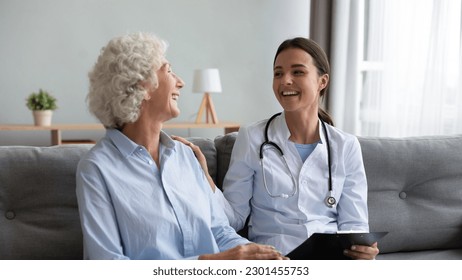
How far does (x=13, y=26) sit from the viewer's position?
5.59 m

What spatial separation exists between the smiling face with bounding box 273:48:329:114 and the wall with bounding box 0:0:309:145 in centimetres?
366

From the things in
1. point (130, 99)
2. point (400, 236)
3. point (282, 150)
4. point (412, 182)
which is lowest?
point (400, 236)

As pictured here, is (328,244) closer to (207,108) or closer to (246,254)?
(246,254)

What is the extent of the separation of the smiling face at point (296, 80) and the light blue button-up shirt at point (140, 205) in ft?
1.64

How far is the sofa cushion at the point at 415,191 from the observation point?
255 cm

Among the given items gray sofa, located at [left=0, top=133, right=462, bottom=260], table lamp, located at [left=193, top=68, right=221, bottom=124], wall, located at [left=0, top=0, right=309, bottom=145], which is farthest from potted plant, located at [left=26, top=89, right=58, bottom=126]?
gray sofa, located at [left=0, top=133, right=462, bottom=260]

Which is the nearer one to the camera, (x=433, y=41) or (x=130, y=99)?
(x=130, y=99)

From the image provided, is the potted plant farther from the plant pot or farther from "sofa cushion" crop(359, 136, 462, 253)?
"sofa cushion" crop(359, 136, 462, 253)

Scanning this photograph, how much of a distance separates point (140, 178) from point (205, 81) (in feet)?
12.2

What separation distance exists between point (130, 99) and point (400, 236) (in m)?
1.30

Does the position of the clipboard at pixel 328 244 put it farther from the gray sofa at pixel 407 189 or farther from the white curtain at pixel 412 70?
the white curtain at pixel 412 70

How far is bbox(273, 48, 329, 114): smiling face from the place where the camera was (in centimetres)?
227

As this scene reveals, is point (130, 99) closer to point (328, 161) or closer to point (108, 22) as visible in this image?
point (328, 161)

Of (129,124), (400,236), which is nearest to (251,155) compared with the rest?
(129,124)
